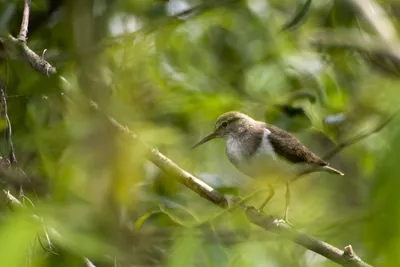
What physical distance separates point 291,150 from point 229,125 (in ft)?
1.78

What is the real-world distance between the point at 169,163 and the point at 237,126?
1.76 m

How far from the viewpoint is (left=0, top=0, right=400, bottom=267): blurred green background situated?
113cm

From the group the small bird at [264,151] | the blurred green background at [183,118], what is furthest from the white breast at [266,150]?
the blurred green background at [183,118]

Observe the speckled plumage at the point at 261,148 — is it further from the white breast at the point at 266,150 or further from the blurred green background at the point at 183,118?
the blurred green background at the point at 183,118

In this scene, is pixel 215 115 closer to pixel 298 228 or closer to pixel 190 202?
pixel 190 202

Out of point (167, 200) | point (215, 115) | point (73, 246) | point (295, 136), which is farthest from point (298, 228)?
point (295, 136)

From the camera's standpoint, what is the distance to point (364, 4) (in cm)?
122

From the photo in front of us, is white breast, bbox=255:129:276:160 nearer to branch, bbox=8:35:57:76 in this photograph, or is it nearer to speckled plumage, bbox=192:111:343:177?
speckled plumage, bbox=192:111:343:177

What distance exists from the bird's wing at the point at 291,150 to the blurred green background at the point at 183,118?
0.68ft

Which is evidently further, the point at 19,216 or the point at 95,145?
the point at 95,145

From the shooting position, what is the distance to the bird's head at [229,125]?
4328 mm

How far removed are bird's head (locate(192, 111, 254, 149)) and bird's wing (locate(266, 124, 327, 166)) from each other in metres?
0.35

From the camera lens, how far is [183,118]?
11.7 feet

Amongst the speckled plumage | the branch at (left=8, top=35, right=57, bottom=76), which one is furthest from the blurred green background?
the speckled plumage
